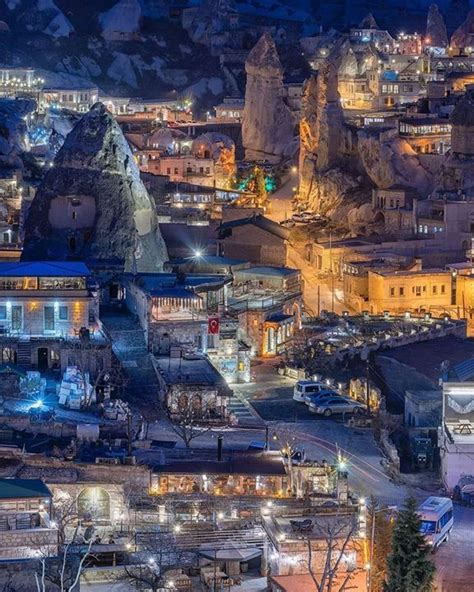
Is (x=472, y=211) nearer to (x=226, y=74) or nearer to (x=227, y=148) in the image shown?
(x=227, y=148)

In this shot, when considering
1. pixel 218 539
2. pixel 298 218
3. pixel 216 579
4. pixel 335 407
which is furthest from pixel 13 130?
pixel 216 579

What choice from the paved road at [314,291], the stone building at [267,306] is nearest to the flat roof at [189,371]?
the stone building at [267,306]

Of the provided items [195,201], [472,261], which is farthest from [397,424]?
[195,201]

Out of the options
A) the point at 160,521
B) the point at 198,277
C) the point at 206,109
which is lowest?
the point at 160,521

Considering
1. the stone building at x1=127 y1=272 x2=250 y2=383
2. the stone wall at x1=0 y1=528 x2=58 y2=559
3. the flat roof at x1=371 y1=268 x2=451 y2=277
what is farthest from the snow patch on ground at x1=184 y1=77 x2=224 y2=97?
the stone wall at x1=0 y1=528 x2=58 y2=559

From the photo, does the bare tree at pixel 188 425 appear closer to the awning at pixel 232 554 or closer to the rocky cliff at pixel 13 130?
the awning at pixel 232 554

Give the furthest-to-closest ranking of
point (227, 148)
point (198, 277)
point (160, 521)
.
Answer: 1. point (227, 148)
2. point (198, 277)
3. point (160, 521)

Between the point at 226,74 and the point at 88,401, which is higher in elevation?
the point at 226,74
